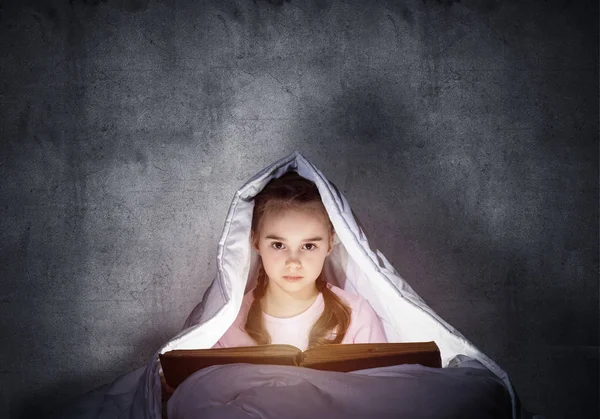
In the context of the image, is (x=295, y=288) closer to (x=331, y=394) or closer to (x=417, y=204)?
(x=331, y=394)

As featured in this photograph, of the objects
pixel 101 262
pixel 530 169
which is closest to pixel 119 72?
pixel 101 262

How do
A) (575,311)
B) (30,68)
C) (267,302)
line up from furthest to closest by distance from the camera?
(575,311)
(30,68)
(267,302)

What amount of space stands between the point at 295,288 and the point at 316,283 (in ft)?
0.41

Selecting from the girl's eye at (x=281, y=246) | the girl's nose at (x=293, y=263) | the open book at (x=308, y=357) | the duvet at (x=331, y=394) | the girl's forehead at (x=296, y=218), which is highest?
the girl's forehead at (x=296, y=218)

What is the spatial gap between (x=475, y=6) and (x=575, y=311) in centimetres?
98

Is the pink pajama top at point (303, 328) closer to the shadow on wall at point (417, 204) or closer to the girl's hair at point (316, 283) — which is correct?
the girl's hair at point (316, 283)

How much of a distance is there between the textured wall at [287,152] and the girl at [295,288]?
0.36m

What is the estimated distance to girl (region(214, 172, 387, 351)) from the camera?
1.13 m

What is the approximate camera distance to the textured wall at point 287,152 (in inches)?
58.4

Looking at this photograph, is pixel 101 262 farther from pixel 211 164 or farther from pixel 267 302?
pixel 267 302

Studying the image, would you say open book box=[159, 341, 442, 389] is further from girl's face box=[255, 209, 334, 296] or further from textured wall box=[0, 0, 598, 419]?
textured wall box=[0, 0, 598, 419]

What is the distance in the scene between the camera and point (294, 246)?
112cm

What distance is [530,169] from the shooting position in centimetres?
156

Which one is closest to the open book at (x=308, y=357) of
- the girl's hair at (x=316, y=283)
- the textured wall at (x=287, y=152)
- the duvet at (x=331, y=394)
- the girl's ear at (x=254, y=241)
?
the duvet at (x=331, y=394)
